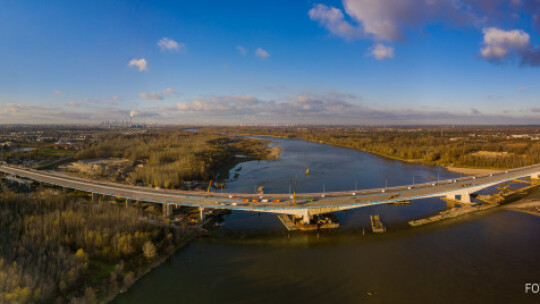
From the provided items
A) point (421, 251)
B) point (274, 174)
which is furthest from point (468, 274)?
point (274, 174)

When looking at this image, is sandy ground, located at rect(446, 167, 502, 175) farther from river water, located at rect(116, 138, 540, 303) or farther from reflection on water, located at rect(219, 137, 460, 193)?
river water, located at rect(116, 138, 540, 303)

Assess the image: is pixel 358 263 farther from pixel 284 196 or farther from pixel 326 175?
pixel 326 175

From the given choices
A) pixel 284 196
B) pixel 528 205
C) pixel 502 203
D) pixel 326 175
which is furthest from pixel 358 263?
pixel 326 175

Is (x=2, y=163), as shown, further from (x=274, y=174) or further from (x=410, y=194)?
(x=410, y=194)

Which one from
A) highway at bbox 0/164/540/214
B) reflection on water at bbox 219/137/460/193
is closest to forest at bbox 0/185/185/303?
highway at bbox 0/164/540/214

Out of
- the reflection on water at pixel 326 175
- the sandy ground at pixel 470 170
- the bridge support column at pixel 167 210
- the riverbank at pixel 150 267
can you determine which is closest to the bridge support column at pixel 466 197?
the reflection on water at pixel 326 175

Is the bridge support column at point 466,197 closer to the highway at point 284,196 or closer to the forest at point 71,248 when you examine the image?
the highway at point 284,196
